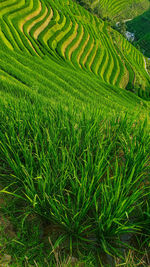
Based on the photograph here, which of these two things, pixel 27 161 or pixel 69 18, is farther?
pixel 69 18

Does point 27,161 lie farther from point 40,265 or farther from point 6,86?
point 6,86

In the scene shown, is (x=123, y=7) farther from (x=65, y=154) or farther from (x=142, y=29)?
(x=65, y=154)

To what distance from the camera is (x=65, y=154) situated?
2.43 m

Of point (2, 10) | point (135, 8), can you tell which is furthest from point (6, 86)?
point (135, 8)

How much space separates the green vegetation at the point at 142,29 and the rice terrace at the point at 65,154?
257 ft

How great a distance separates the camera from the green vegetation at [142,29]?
114 meters

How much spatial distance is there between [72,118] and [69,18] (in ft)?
195

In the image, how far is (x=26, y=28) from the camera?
3700 cm

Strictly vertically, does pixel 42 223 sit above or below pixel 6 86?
above

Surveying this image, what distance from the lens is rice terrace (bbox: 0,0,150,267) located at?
1.97 m

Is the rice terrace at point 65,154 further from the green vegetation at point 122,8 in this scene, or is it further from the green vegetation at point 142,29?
the green vegetation at point 122,8

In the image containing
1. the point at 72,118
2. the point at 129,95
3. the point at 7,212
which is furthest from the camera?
the point at 129,95

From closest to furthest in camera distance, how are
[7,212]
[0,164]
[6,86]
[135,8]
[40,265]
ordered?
[40,265] < [7,212] < [0,164] < [6,86] < [135,8]

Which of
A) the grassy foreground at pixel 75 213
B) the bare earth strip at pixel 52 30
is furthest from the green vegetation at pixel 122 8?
the grassy foreground at pixel 75 213
